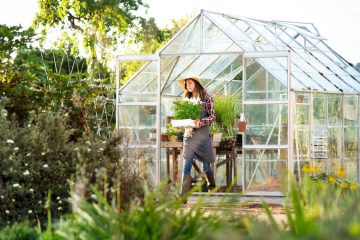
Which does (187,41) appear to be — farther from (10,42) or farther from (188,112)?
(10,42)

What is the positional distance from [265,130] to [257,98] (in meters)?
0.49

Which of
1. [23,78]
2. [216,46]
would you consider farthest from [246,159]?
[23,78]

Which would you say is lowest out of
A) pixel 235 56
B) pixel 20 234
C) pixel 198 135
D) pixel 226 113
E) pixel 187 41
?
pixel 20 234

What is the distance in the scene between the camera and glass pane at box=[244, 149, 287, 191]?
13.5 m

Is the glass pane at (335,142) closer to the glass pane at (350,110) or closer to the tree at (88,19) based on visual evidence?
the glass pane at (350,110)

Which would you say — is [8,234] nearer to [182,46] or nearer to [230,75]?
[182,46]

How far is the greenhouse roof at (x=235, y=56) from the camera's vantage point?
45.9ft

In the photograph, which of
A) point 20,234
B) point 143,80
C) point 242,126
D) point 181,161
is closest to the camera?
point 20,234

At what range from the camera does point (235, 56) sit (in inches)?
614

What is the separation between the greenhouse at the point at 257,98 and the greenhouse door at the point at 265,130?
0.05 feet

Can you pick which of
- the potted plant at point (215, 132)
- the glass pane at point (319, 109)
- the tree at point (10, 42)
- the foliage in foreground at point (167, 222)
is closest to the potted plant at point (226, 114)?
the potted plant at point (215, 132)

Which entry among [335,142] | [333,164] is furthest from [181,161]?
[335,142]

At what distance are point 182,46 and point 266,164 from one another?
2.23 metres

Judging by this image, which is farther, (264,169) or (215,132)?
(215,132)
